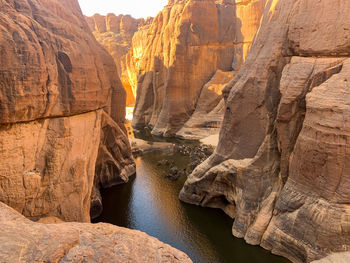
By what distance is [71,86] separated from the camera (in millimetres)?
12352

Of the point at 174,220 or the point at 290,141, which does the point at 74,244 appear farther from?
the point at 290,141

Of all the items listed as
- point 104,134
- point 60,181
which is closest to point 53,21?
point 60,181

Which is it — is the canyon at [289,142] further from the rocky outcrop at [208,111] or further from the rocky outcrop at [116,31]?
the rocky outcrop at [116,31]

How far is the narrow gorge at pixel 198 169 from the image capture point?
31.8ft

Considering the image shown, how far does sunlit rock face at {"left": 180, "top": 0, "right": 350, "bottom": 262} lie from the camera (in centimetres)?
1074

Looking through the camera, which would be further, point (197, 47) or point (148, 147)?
point (197, 47)

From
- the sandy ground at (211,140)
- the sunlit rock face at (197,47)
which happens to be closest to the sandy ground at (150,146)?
the sandy ground at (211,140)

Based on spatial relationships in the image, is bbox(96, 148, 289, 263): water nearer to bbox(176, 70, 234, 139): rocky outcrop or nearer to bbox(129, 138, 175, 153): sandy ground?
bbox(129, 138, 175, 153): sandy ground

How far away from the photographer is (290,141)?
1285cm

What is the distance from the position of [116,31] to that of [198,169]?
185 ft

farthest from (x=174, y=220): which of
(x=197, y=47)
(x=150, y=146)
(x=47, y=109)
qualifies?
(x=197, y=47)

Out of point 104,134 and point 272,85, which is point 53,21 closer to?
point 104,134

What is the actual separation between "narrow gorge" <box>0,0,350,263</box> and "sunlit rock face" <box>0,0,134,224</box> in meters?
0.05

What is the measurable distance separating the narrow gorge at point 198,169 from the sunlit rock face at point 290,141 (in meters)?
0.05
